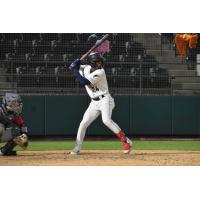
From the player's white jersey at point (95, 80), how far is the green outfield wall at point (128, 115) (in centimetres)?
450

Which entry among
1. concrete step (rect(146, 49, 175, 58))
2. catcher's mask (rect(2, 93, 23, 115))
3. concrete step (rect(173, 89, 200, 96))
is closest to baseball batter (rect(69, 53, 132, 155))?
catcher's mask (rect(2, 93, 23, 115))

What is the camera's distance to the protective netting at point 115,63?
1523 centimetres

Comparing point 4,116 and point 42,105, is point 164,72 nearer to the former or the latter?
point 42,105

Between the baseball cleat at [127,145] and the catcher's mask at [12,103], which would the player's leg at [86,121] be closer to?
the baseball cleat at [127,145]

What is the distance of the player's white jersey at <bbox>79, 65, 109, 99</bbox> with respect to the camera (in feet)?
33.4

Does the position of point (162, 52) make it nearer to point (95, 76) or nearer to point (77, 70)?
point (95, 76)

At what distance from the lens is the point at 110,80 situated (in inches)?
615

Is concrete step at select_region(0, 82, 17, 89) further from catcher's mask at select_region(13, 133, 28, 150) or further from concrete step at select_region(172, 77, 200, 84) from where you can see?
catcher's mask at select_region(13, 133, 28, 150)

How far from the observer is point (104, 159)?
9.57 metres

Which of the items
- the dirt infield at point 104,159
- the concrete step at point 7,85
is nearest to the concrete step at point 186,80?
the concrete step at point 7,85

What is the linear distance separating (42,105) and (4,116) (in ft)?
15.8

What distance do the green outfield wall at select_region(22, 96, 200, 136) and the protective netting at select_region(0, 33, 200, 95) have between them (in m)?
0.38

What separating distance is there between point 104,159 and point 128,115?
219 inches

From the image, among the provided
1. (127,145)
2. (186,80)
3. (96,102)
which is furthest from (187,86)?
(96,102)
